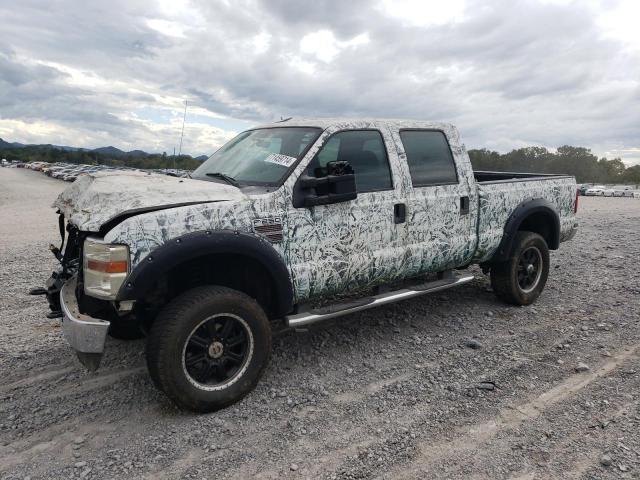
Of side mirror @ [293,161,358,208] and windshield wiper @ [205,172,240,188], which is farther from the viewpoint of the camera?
windshield wiper @ [205,172,240,188]

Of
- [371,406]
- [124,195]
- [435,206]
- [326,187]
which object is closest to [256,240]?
[326,187]

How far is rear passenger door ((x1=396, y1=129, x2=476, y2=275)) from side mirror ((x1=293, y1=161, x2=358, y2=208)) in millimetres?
873

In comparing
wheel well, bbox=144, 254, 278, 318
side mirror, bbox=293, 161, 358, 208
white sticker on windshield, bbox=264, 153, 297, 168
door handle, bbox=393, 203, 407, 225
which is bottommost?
wheel well, bbox=144, 254, 278, 318

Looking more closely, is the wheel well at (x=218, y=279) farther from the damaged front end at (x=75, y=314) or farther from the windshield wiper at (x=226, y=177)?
the windshield wiper at (x=226, y=177)

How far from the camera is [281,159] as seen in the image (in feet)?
12.9

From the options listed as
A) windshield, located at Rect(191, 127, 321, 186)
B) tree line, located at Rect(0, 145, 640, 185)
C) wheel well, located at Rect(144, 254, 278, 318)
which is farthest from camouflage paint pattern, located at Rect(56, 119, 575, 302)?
tree line, located at Rect(0, 145, 640, 185)

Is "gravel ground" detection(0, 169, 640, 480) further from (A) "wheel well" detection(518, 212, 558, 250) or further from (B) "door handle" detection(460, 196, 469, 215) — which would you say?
(B) "door handle" detection(460, 196, 469, 215)

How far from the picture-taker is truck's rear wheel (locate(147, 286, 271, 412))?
3.15 m

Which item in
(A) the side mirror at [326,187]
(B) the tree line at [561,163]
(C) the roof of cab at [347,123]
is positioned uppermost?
(B) the tree line at [561,163]

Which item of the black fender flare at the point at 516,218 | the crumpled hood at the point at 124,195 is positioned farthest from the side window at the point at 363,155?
the black fender flare at the point at 516,218

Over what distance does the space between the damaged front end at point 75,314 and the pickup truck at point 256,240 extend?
10 millimetres

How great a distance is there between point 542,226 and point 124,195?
15.8ft

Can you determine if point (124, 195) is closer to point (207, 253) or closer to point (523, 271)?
point (207, 253)

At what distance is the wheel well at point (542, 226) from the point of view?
581 centimetres
